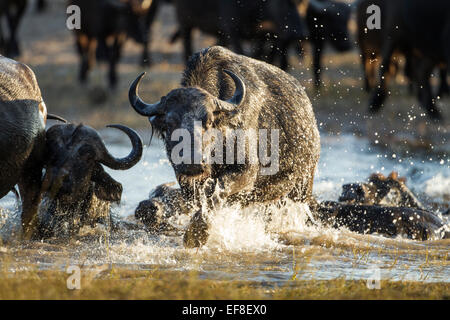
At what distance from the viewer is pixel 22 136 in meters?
6.22

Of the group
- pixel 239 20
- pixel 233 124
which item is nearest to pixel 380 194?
pixel 233 124

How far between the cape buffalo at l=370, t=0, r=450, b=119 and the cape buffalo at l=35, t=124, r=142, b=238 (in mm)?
7367

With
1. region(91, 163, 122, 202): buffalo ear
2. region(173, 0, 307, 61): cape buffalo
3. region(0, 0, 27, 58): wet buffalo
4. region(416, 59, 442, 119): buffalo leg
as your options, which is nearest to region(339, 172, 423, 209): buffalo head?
region(91, 163, 122, 202): buffalo ear

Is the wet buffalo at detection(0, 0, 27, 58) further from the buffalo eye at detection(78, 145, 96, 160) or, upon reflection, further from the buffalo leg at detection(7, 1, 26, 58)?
the buffalo eye at detection(78, 145, 96, 160)

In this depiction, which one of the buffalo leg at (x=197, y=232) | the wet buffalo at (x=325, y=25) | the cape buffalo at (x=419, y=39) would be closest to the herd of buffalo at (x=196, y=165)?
the buffalo leg at (x=197, y=232)

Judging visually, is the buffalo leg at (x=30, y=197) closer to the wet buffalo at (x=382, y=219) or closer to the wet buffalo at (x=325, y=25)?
the wet buffalo at (x=382, y=219)

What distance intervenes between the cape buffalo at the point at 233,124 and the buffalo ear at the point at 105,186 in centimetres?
59

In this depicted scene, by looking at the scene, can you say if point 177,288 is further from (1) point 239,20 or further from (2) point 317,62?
(2) point 317,62

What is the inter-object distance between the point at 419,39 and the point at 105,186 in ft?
25.9

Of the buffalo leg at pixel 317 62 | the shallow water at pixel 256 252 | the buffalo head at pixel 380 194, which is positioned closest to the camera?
the shallow water at pixel 256 252

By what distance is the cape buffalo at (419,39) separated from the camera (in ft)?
42.8

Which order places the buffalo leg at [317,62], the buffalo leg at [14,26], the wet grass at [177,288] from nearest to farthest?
the wet grass at [177,288] → the buffalo leg at [317,62] → the buffalo leg at [14,26]

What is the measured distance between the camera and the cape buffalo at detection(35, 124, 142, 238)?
6590 mm

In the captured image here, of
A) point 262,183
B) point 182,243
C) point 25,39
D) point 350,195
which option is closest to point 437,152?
point 350,195
